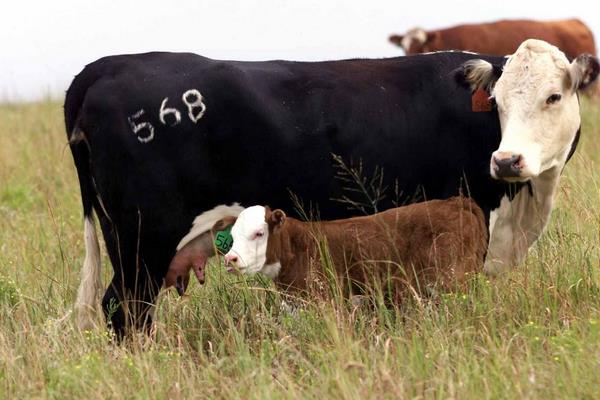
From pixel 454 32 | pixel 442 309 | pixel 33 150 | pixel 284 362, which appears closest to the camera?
pixel 284 362

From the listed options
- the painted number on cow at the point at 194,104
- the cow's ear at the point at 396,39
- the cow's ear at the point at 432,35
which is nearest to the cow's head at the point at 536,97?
the painted number on cow at the point at 194,104

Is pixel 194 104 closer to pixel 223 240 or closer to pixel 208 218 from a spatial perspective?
pixel 208 218

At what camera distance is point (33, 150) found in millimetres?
13281

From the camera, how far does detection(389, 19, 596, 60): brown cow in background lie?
19.2 meters

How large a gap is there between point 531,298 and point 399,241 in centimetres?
78

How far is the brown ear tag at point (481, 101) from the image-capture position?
21.4ft

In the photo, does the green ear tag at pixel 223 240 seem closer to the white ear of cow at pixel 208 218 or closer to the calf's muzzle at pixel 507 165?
the white ear of cow at pixel 208 218

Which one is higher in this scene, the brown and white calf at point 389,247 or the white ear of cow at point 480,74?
the white ear of cow at point 480,74

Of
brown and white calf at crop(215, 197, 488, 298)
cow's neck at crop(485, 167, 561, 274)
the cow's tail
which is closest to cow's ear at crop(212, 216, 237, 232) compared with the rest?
brown and white calf at crop(215, 197, 488, 298)

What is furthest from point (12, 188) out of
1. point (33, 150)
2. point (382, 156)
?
point (382, 156)

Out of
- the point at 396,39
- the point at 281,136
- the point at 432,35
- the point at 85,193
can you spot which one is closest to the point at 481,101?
the point at 281,136

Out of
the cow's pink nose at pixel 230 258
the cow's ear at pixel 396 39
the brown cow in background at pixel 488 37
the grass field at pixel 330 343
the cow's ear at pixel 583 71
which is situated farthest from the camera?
the cow's ear at pixel 396 39

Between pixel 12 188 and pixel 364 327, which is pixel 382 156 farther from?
pixel 12 188

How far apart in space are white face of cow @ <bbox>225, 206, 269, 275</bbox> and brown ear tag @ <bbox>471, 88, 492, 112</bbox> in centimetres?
133
